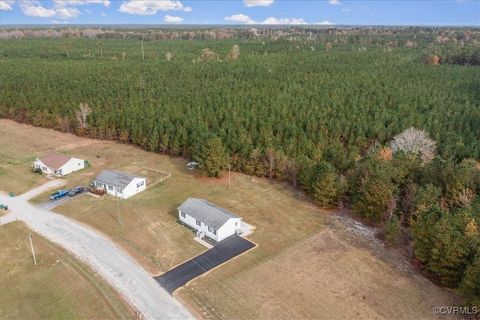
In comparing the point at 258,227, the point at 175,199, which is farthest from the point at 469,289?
the point at 175,199

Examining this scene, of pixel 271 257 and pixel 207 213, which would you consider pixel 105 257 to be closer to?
pixel 207 213

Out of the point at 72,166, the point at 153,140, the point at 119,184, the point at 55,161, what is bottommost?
the point at 72,166

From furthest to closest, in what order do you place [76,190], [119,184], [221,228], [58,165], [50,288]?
[58,165]
[76,190]
[119,184]
[221,228]
[50,288]

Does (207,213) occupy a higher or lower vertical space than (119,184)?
higher

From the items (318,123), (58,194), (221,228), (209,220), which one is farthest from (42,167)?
(318,123)

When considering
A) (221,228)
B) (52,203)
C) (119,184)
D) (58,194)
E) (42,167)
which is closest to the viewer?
(221,228)

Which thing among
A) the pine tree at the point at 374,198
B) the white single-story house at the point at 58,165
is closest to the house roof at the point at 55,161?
the white single-story house at the point at 58,165

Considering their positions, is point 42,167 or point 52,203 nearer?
point 52,203
